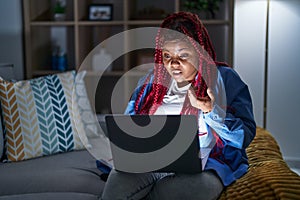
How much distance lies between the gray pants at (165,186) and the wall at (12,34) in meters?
2.00

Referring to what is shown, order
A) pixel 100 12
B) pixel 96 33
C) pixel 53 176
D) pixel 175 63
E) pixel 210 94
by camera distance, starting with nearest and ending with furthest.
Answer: pixel 210 94
pixel 175 63
pixel 53 176
pixel 100 12
pixel 96 33

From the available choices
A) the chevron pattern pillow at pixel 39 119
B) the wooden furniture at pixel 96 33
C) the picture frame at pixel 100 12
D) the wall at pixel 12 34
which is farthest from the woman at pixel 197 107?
the wall at pixel 12 34

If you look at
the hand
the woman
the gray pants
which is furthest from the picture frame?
the gray pants

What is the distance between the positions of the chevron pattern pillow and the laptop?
77 cm

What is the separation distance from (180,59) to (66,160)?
77cm

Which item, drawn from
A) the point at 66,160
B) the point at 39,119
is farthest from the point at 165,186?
the point at 39,119

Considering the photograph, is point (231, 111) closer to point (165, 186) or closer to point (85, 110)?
point (165, 186)

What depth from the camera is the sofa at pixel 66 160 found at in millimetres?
1454

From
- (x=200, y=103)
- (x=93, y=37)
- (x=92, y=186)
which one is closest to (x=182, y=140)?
(x=200, y=103)

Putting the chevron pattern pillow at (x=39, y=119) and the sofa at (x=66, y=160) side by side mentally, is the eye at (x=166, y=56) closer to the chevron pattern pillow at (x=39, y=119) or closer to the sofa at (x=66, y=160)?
the sofa at (x=66, y=160)

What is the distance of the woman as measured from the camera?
1456mm

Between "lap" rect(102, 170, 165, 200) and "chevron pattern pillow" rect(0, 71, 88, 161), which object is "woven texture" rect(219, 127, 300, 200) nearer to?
"lap" rect(102, 170, 165, 200)

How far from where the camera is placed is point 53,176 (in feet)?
6.05

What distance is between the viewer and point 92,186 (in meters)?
1.75
